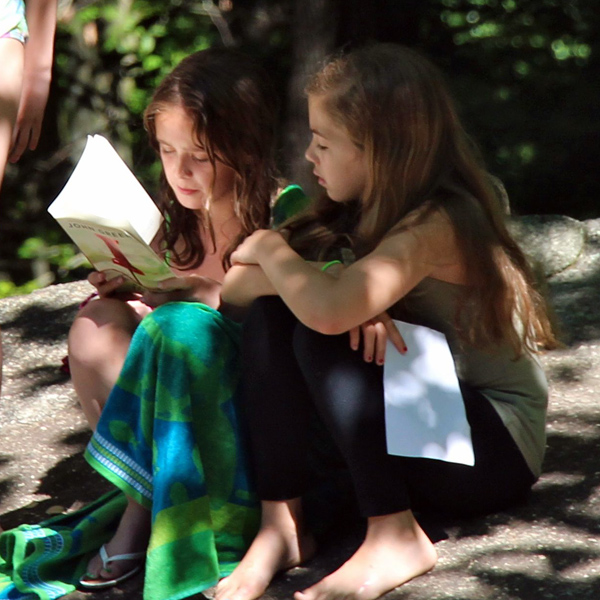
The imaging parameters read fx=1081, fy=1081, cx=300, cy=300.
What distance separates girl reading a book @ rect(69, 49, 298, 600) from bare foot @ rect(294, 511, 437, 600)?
0.91 feet

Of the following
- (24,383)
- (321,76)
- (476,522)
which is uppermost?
(321,76)

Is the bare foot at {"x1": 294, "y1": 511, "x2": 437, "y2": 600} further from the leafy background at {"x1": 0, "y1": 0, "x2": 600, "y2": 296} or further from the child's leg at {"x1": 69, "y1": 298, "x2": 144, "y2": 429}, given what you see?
the leafy background at {"x1": 0, "y1": 0, "x2": 600, "y2": 296}

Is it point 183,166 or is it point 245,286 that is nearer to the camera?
point 245,286

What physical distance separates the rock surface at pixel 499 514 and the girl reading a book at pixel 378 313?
7 centimetres

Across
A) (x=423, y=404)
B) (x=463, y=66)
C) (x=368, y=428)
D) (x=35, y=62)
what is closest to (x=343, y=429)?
(x=368, y=428)

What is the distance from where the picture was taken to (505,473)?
2428mm

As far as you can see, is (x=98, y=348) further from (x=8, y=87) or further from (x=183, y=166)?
(x=8, y=87)

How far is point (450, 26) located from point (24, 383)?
399 cm

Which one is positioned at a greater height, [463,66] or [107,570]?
[463,66]

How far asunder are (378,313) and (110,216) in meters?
0.63

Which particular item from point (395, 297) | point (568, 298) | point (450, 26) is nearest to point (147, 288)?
point (395, 297)

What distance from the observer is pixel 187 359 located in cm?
235

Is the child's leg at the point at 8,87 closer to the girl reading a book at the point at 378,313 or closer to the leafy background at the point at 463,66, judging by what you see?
the girl reading a book at the point at 378,313

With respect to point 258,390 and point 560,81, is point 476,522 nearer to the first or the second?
point 258,390
